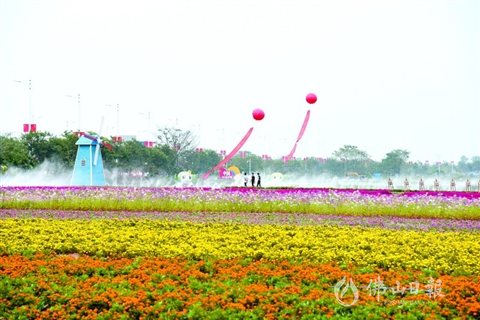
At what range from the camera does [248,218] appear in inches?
468

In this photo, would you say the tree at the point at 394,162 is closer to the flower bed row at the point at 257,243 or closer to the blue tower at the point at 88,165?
the blue tower at the point at 88,165

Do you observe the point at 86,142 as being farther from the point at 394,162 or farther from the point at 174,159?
the point at 394,162

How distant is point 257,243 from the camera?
7.93 metres

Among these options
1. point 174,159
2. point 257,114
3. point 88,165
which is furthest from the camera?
point 174,159

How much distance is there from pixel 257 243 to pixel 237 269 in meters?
1.60

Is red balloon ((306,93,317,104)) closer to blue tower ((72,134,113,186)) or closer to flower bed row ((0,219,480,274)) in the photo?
flower bed row ((0,219,480,274))

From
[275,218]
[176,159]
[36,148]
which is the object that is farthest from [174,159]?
[275,218]

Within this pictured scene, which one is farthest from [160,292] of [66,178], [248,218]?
[66,178]

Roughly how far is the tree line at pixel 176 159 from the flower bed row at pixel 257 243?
23.1 meters

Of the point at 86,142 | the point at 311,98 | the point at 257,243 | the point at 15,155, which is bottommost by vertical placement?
the point at 257,243

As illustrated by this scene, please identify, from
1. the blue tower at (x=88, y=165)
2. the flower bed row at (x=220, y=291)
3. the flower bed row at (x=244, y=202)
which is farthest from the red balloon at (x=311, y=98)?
the blue tower at (x=88, y=165)

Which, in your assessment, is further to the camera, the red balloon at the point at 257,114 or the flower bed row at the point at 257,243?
the red balloon at the point at 257,114

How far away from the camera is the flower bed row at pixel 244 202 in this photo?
13.1 metres

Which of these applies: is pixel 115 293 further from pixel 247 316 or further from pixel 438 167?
pixel 438 167
